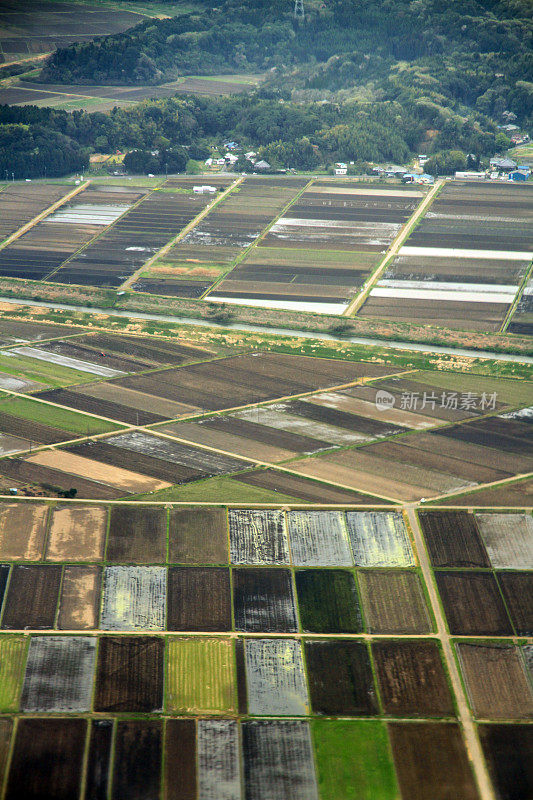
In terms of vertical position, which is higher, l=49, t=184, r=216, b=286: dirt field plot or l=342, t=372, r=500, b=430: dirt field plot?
l=49, t=184, r=216, b=286: dirt field plot

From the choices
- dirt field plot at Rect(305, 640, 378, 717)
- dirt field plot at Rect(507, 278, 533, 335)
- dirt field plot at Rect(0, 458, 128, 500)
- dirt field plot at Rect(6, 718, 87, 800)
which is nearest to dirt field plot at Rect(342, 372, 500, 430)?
dirt field plot at Rect(507, 278, 533, 335)

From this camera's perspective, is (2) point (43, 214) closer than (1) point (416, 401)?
No

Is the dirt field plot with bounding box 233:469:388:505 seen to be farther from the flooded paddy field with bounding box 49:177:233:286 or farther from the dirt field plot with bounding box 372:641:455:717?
the flooded paddy field with bounding box 49:177:233:286

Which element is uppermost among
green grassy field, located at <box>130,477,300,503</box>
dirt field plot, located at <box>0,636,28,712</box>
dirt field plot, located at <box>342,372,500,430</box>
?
dirt field plot, located at <box>342,372,500,430</box>

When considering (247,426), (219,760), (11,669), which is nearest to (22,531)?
(11,669)

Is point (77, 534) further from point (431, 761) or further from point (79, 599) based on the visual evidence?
point (431, 761)

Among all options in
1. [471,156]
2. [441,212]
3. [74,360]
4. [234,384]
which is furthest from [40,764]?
[471,156]

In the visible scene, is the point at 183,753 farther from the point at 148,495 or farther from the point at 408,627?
the point at 148,495
